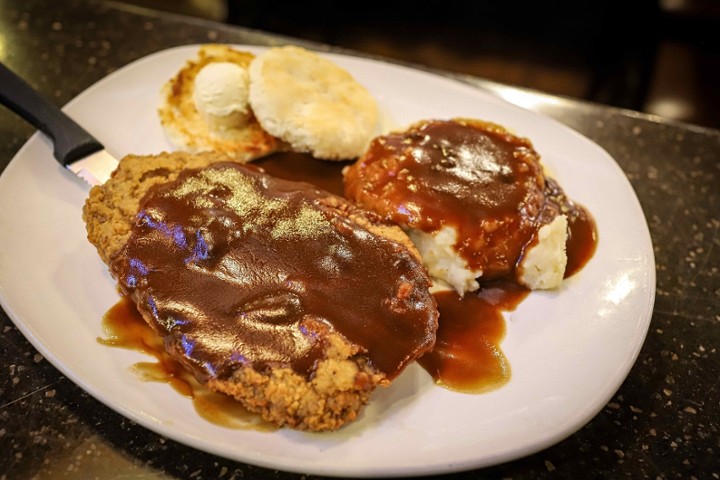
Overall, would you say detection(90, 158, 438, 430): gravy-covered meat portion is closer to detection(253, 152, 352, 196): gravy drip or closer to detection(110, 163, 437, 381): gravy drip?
detection(110, 163, 437, 381): gravy drip

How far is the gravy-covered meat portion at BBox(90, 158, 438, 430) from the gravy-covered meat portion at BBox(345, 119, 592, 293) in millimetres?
175

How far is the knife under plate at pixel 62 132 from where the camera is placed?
2570mm

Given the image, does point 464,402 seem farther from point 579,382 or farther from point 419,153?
point 419,153

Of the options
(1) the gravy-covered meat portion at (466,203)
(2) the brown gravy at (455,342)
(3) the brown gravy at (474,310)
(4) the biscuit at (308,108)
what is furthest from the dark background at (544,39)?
(2) the brown gravy at (455,342)

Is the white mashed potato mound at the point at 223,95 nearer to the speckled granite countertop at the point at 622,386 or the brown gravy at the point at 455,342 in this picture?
the speckled granite countertop at the point at 622,386

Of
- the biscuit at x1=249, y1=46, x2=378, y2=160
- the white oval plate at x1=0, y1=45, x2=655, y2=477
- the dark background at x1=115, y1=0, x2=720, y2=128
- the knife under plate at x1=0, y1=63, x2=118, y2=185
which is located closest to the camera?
the white oval plate at x1=0, y1=45, x2=655, y2=477

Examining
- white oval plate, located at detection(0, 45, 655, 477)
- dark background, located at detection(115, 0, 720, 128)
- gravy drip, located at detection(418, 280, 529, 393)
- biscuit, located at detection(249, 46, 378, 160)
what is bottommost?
dark background, located at detection(115, 0, 720, 128)

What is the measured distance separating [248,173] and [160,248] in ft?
1.55

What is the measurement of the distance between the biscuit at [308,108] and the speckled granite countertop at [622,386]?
0.96m

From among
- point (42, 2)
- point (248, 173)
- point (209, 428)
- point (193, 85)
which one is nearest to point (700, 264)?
point (248, 173)

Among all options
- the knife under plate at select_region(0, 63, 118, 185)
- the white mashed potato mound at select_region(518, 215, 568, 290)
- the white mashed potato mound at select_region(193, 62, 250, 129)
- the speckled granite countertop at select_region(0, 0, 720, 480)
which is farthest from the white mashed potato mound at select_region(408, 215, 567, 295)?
the knife under plate at select_region(0, 63, 118, 185)

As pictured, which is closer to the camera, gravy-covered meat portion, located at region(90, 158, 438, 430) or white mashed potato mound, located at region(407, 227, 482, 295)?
gravy-covered meat portion, located at region(90, 158, 438, 430)

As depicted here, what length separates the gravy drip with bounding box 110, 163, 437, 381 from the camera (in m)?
1.88

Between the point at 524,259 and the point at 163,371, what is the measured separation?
134cm
